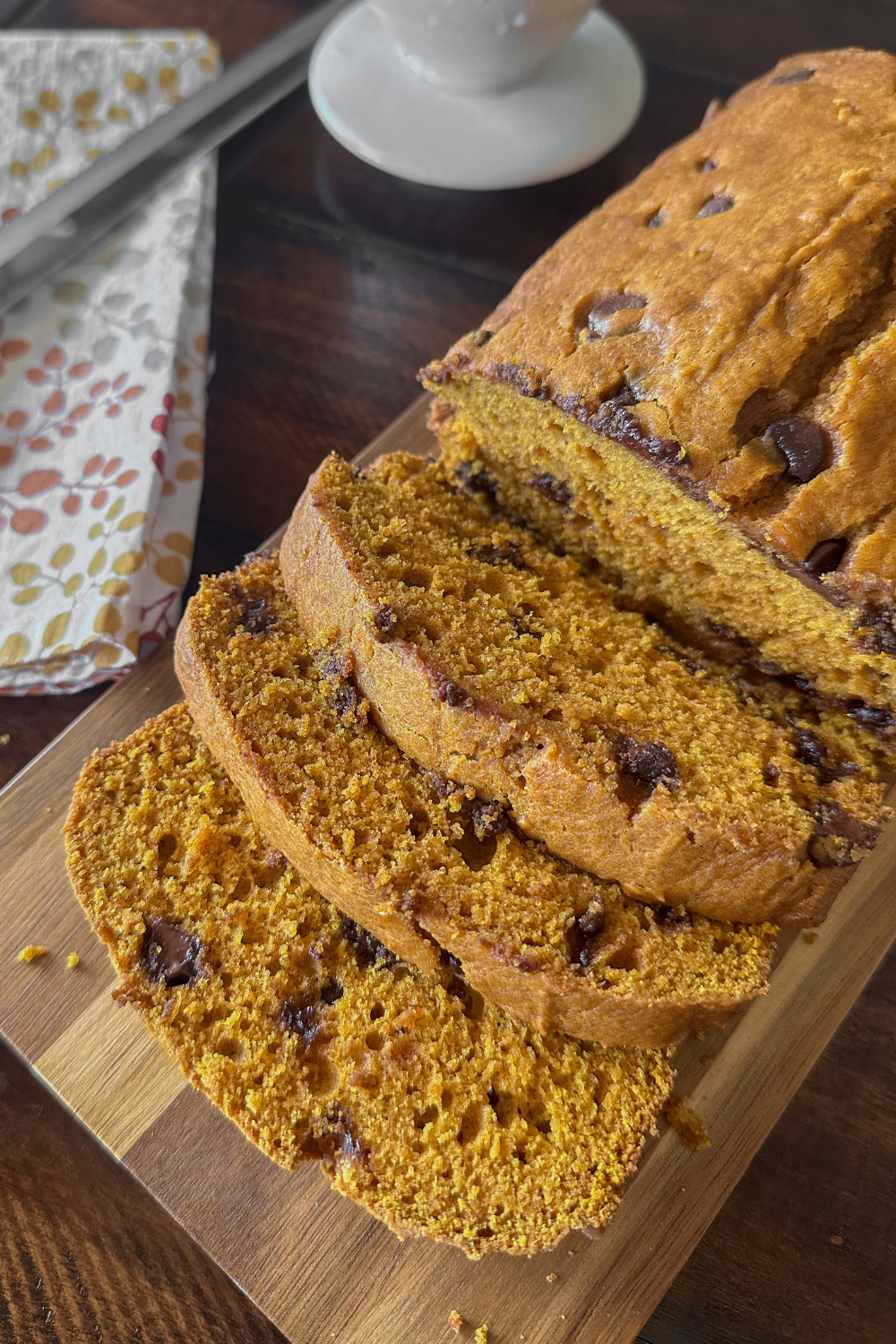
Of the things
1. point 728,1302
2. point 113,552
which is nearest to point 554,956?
point 728,1302

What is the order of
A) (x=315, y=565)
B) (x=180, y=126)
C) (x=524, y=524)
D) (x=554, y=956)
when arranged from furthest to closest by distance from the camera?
(x=180, y=126) < (x=524, y=524) < (x=315, y=565) < (x=554, y=956)

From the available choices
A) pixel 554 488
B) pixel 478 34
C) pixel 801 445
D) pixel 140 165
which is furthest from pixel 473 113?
pixel 801 445

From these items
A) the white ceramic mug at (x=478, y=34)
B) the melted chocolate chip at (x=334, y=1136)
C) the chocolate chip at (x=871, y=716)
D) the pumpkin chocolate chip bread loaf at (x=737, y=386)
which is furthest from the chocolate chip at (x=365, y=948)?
the white ceramic mug at (x=478, y=34)

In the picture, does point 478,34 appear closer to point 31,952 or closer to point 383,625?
point 383,625

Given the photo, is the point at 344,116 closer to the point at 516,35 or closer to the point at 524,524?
the point at 516,35

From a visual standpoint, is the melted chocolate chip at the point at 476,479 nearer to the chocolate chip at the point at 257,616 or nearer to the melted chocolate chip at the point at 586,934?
the chocolate chip at the point at 257,616
